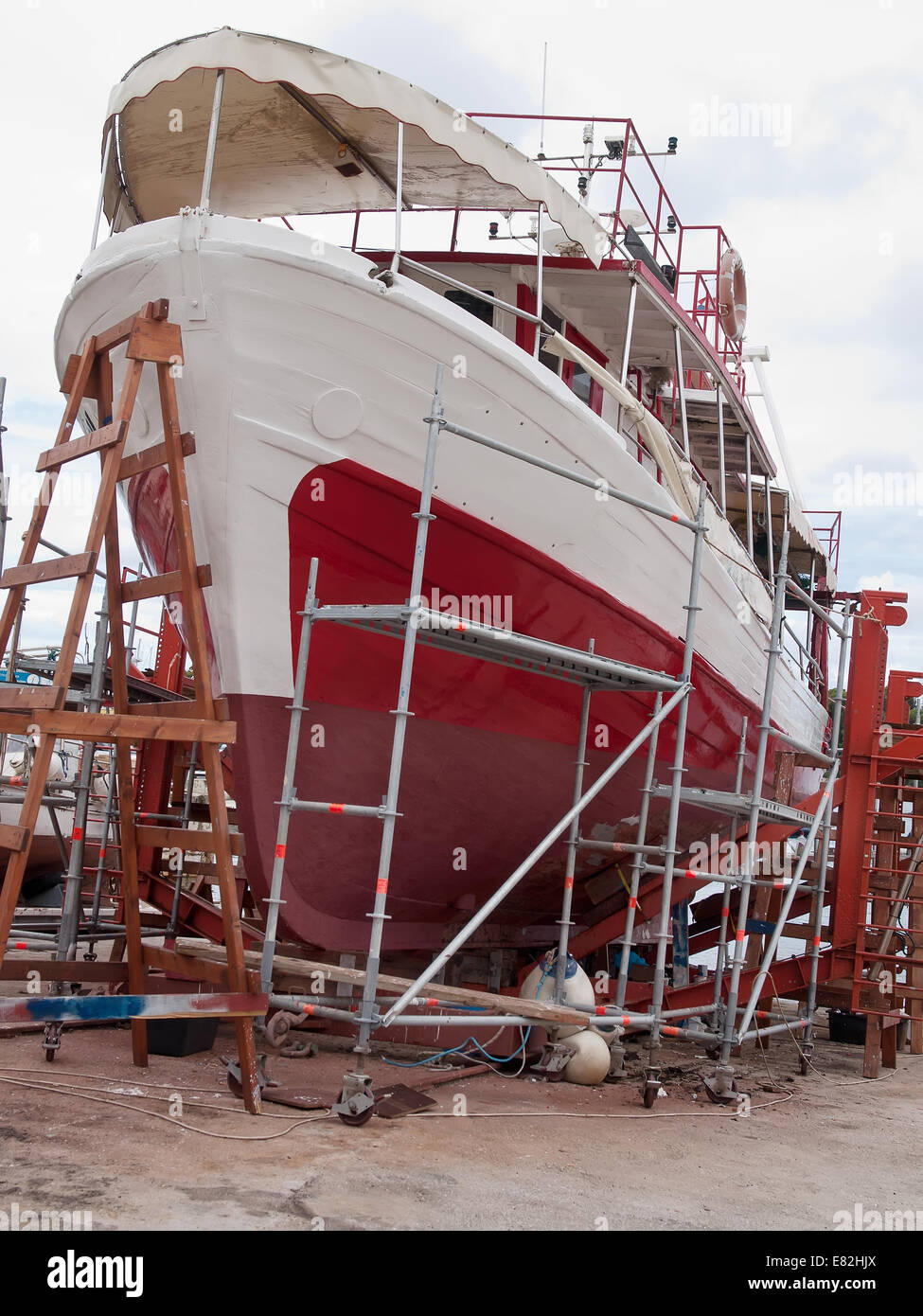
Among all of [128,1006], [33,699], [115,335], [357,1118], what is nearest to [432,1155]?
[357,1118]

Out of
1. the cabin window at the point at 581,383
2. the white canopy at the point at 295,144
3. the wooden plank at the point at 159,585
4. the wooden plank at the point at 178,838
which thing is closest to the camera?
the wooden plank at the point at 159,585

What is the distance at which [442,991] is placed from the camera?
5289 millimetres

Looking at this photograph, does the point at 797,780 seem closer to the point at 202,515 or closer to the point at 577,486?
the point at 577,486

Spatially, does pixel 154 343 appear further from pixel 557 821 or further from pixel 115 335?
pixel 557 821

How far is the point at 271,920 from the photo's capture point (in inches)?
209

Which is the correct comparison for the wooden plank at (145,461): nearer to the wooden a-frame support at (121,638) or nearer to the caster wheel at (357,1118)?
the wooden a-frame support at (121,638)

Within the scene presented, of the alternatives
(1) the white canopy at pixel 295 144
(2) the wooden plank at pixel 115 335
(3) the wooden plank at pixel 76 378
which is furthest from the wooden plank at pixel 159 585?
(1) the white canopy at pixel 295 144

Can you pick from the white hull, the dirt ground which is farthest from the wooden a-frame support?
the white hull

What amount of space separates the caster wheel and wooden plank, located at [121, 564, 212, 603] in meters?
2.31

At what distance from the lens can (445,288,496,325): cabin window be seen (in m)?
7.41

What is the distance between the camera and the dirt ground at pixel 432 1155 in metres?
3.64

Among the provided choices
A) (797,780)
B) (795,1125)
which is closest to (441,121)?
(795,1125)

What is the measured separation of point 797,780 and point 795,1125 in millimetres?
6760

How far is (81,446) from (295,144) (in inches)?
121
